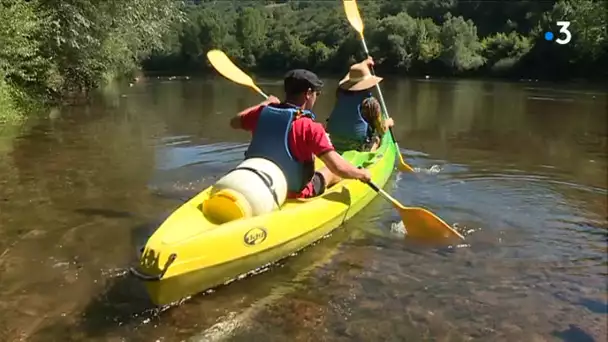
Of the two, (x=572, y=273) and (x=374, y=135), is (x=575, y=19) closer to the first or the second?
(x=374, y=135)

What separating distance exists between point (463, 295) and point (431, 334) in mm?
786

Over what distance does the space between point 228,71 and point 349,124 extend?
1.73m

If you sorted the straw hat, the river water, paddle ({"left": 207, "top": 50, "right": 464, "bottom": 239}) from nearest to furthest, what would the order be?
1. the river water
2. paddle ({"left": 207, "top": 50, "right": 464, "bottom": 239})
3. the straw hat

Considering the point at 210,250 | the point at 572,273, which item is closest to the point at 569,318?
the point at 572,273

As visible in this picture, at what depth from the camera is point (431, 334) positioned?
13.9ft

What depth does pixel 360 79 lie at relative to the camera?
7738mm

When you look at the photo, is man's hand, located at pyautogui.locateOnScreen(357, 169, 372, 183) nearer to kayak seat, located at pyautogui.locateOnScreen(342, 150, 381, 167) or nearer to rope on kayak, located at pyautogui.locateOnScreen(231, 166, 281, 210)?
rope on kayak, located at pyautogui.locateOnScreen(231, 166, 281, 210)

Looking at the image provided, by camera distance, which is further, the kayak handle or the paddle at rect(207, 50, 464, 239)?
the paddle at rect(207, 50, 464, 239)

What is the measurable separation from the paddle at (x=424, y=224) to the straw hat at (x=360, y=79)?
2036 mm

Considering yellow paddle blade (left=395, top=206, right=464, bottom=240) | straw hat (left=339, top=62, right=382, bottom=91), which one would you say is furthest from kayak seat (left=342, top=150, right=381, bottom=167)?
yellow paddle blade (left=395, top=206, right=464, bottom=240)

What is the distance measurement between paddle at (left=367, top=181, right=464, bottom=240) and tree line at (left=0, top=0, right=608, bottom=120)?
877cm

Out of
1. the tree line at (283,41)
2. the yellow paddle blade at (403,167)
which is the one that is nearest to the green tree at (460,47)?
the tree line at (283,41)

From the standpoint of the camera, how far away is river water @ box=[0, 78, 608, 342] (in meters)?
4.28

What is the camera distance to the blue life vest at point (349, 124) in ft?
26.4
